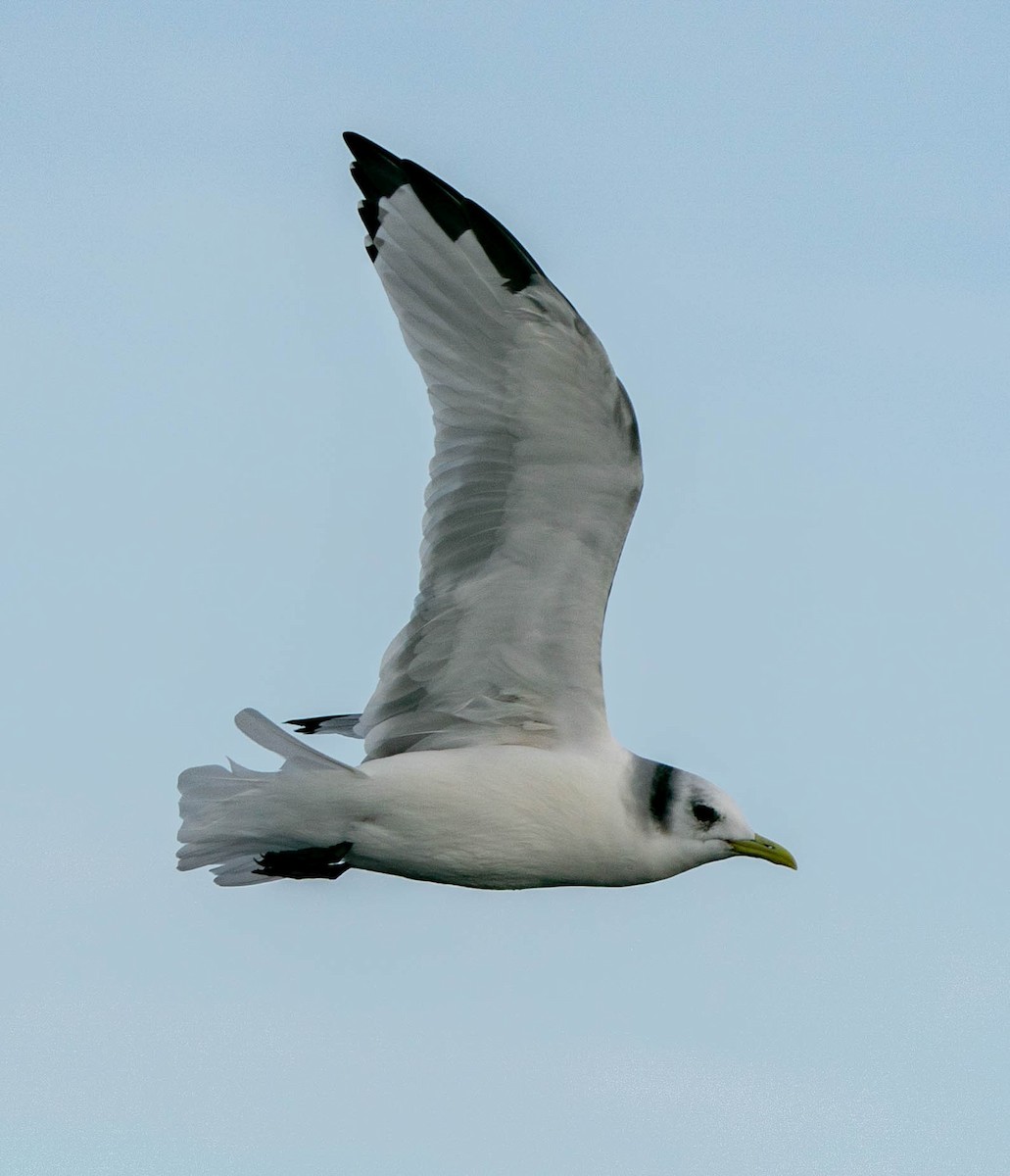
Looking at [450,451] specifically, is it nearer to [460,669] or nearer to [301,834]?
[460,669]

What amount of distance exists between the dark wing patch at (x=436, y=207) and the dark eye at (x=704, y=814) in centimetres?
248

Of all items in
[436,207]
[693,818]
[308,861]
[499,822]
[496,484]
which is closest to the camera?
[436,207]

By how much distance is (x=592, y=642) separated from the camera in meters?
10.6

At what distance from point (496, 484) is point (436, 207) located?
4.01ft

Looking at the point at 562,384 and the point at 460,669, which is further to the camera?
the point at 460,669

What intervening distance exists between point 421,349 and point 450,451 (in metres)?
0.47

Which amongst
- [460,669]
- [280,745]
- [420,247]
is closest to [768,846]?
[460,669]

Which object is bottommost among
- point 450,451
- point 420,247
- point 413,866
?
point 413,866

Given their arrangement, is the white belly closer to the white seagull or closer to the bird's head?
the white seagull

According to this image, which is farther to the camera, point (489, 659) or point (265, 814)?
point (489, 659)

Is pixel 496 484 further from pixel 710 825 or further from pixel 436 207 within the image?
pixel 710 825

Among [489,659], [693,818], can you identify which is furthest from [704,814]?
[489,659]

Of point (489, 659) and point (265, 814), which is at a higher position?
point (489, 659)

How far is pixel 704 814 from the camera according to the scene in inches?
420
